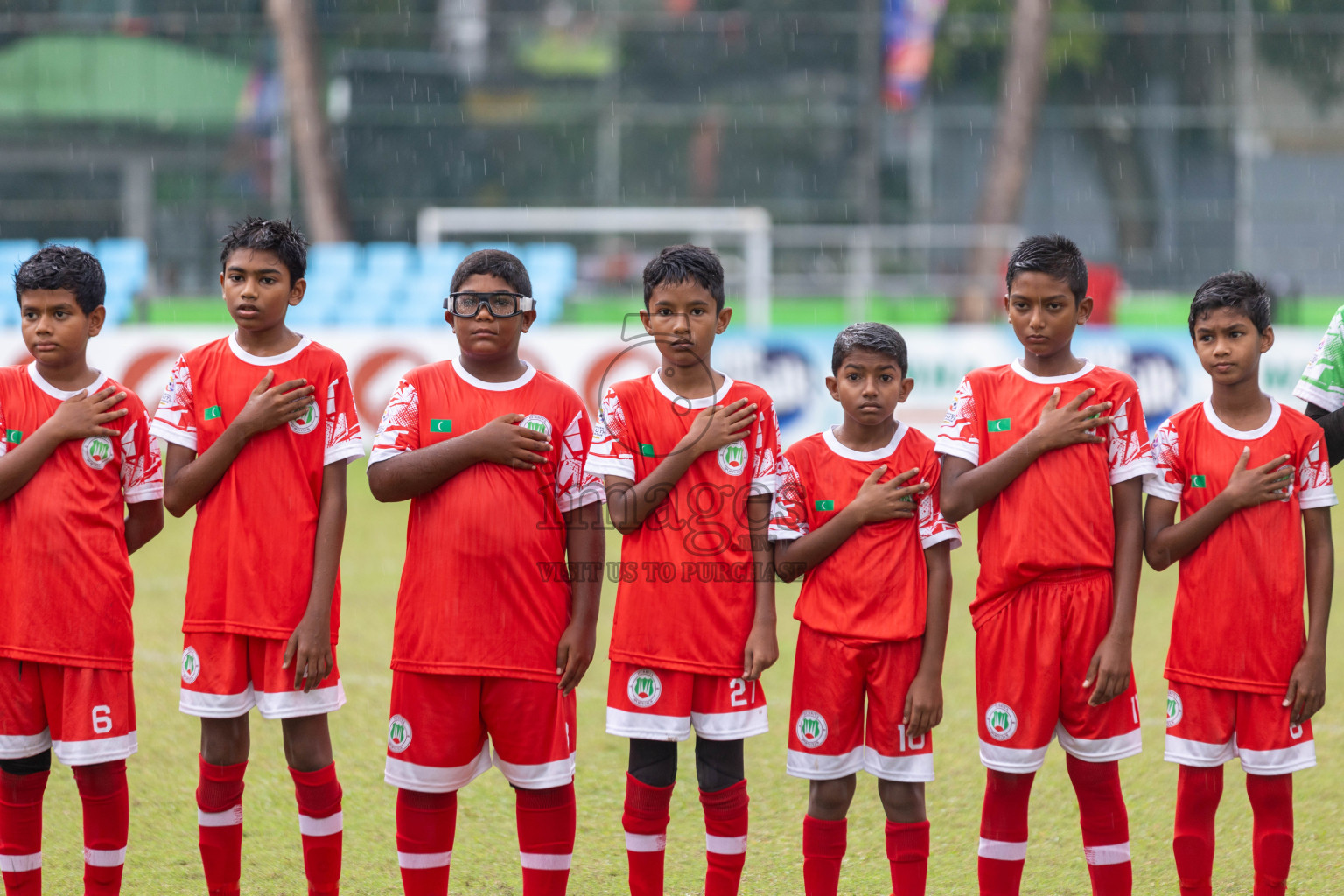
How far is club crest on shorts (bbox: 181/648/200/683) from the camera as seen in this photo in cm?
356

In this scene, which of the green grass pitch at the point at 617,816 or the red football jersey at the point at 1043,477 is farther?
the green grass pitch at the point at 617,816

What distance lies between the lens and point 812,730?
357 cm

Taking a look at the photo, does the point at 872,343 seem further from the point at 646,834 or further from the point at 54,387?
the point at 54,387

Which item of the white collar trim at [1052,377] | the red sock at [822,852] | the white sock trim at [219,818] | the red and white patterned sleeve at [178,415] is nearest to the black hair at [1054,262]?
the white collar trim at [1052,377]

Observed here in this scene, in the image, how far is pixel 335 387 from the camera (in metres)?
3.66

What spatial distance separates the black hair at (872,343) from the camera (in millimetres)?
3619

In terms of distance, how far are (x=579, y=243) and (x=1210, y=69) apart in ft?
32.6

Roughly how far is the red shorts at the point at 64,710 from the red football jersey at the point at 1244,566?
8.56ft

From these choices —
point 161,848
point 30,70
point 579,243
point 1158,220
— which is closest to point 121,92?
point 30,70

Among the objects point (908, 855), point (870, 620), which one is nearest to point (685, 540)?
point (870, 620)

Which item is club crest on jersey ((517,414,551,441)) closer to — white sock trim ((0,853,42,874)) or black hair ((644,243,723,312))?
black hair ((644,243,723,312))

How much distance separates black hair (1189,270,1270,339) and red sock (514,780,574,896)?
1968 mm

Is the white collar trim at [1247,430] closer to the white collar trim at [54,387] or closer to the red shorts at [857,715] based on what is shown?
the red shorts at [857,715]

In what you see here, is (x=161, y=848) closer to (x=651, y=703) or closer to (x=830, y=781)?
(x=651, y=703)
